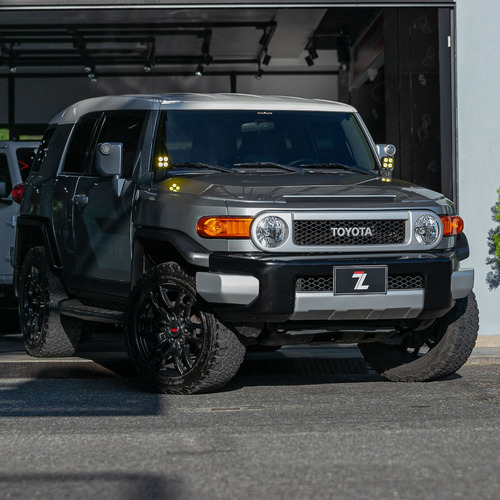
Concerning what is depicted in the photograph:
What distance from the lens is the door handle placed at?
30.1ft

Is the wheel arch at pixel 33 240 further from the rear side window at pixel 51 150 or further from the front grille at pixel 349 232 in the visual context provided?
the front grille at pixel 349 232

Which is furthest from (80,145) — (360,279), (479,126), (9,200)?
(479,126)

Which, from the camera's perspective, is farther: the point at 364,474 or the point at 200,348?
the point at 200,348

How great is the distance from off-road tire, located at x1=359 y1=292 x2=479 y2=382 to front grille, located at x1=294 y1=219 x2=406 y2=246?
0.84 meters

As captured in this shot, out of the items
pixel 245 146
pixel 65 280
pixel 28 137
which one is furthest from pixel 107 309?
pixel 28 137

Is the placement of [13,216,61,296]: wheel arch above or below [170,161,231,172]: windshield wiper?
below

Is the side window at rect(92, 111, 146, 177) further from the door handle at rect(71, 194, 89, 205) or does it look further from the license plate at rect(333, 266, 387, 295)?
the license plate at rect(333, 266, 387, 295)

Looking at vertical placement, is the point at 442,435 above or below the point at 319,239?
below

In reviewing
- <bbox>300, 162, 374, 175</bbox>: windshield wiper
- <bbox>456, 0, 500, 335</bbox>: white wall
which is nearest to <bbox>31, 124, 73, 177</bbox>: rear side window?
<bbox>300, 162, 374, 175</bbox>: windshield wiper

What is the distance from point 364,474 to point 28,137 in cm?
2169

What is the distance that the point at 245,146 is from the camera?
8.73m

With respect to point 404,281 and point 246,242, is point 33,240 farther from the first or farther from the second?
point 404,281

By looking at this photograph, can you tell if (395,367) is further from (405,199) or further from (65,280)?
(65,280)

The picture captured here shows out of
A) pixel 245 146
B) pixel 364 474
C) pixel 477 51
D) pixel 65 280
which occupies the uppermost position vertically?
pixel 477 51
